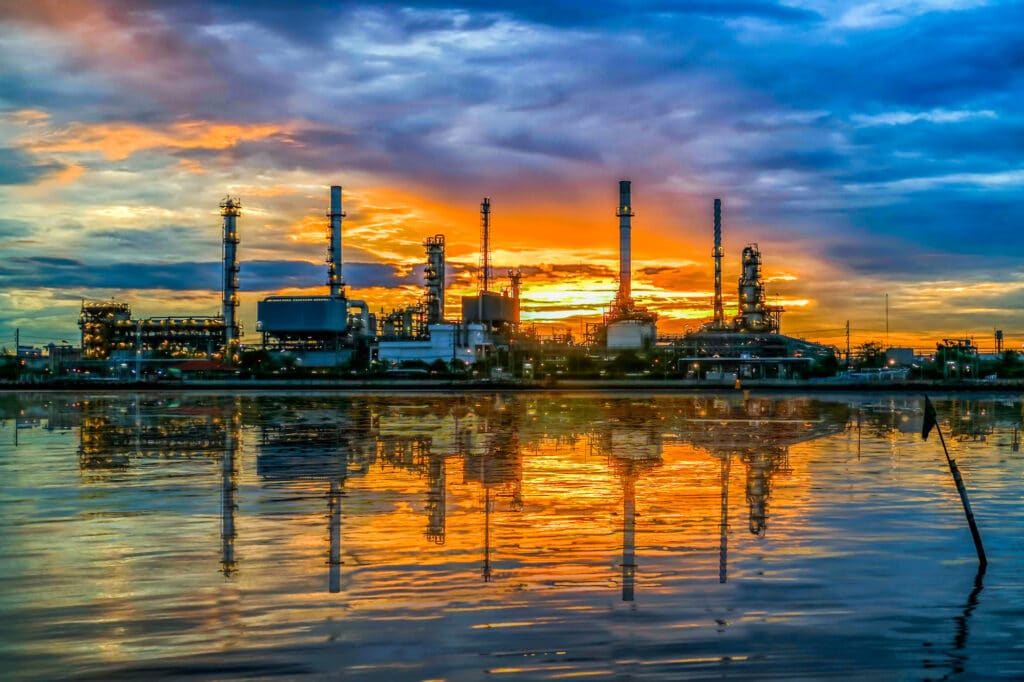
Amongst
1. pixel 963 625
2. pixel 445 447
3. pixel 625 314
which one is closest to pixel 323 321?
pixel 625 314

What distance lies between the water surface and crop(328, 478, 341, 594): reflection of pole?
0.25 ft

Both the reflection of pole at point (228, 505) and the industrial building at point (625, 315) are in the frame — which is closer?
the reflection of pole at point (228, 505)

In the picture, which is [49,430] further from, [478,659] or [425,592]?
[478,659]

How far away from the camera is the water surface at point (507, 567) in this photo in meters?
9.49

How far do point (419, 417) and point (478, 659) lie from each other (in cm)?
4330

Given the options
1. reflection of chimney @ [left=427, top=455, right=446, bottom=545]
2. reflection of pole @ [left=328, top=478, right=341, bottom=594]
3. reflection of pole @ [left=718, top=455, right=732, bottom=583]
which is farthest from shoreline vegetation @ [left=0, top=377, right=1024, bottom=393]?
reflection of pole @ [left=328, top=478, right=341, bottom=594]

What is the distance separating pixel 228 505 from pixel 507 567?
803cm

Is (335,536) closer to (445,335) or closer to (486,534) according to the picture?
(486,534)

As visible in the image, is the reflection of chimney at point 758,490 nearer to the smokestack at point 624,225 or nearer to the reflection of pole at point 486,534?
the reflection of pole at point 486,534

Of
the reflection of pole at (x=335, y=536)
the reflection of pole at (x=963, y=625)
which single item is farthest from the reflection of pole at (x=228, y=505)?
the reflection of pole at (x=963, y=625)

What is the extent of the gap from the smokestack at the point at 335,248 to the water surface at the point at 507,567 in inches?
5338

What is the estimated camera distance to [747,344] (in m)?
166

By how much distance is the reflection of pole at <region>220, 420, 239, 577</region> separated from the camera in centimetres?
1391

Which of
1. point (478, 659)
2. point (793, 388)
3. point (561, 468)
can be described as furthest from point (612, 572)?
point (793, 388)
